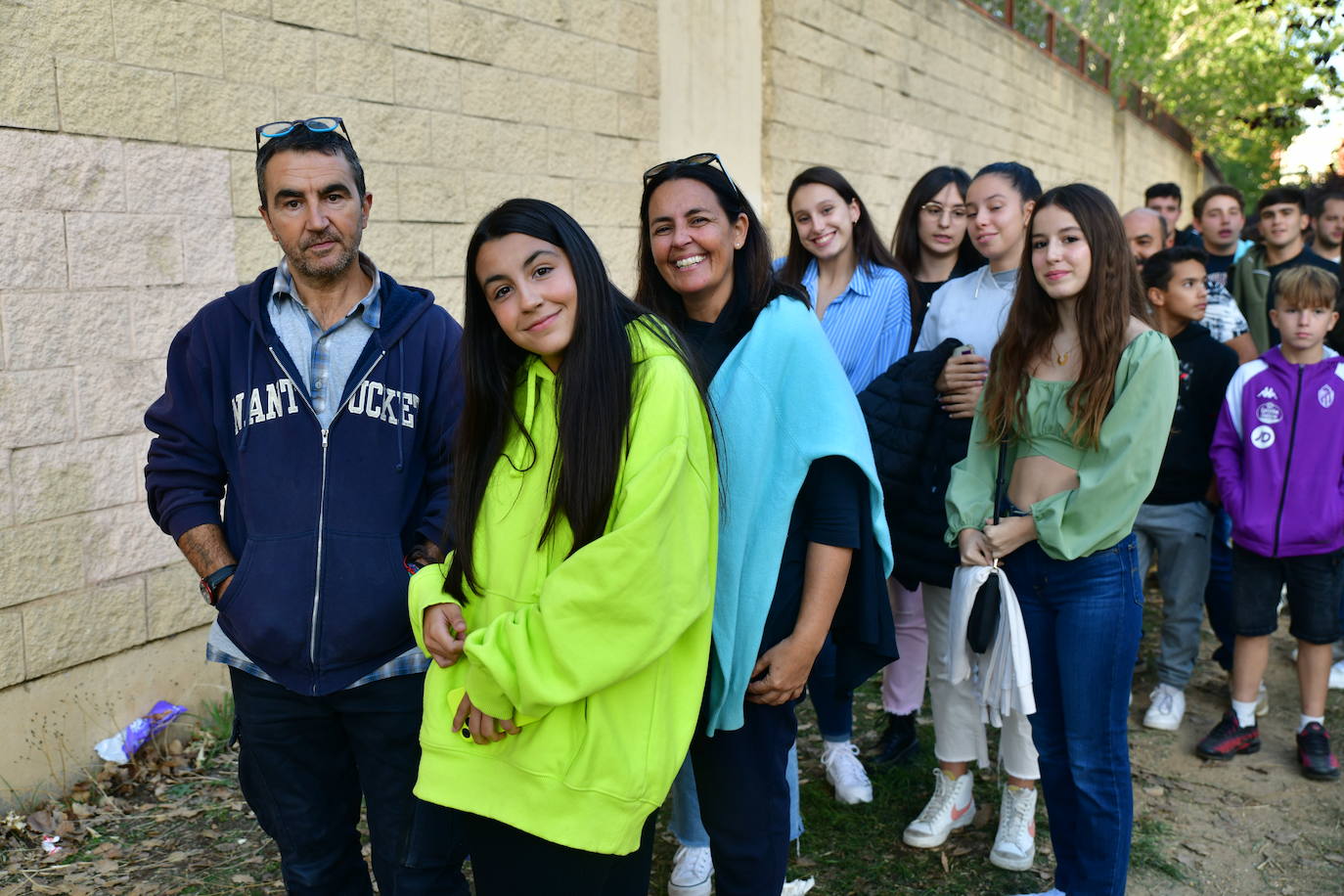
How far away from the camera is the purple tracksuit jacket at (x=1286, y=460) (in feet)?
13.5

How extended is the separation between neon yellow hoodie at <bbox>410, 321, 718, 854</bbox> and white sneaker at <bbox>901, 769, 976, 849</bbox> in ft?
5.97

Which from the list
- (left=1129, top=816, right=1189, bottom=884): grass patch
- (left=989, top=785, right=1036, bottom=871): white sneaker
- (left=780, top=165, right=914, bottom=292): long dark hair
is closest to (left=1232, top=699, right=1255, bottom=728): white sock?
(left=1129, top=816, right=1189, bottom=884): grass patch

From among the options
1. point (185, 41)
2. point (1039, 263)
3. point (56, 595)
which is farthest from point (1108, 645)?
point (185, 41)

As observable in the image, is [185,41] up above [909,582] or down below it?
above

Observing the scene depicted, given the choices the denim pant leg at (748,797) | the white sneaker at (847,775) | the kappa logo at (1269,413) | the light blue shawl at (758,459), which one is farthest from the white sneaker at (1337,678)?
the light blue shawl at (758,459)

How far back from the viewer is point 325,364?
2.53 m

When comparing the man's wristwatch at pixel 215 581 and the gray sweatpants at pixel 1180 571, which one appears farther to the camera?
the gray sweatpants at pixel 1180 571

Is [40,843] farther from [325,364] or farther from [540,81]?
[540,81]

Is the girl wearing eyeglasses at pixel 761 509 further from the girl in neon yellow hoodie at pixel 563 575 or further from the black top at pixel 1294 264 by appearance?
the black top at pixel 1294 264

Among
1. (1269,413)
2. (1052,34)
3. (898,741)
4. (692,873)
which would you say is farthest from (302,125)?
(1052,34)

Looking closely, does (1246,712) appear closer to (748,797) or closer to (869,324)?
(869,324)

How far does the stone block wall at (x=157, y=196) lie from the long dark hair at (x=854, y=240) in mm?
1774

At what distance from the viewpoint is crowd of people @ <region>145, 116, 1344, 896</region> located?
2.01 metres

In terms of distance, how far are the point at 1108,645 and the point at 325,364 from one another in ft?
6.81
